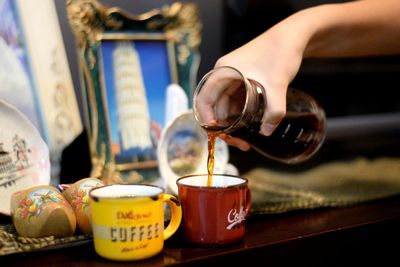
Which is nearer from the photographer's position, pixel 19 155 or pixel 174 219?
pixel 174 219

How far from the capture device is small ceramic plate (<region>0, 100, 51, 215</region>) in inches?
34.2

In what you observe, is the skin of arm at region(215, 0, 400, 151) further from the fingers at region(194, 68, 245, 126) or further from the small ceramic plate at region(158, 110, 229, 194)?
the small ceramic plate at region(158, 110, 229, 194)

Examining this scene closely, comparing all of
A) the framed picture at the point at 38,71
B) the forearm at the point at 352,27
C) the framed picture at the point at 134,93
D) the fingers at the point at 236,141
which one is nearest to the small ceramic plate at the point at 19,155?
the framed picture at the point at 38,71

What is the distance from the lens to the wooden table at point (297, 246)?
69 cm

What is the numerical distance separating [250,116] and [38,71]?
1.40 feet

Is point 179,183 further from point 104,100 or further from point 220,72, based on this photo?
point 104,100

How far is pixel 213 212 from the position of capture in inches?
28.5

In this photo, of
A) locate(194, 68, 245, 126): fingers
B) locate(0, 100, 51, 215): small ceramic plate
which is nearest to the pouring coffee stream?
locate(194, 68, 245, 126): fingers

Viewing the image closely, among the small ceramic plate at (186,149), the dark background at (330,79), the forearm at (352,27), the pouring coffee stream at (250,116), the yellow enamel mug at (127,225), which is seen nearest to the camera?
the yellow enamel mug at (127,225)

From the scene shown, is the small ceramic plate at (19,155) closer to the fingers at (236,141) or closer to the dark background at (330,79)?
the dark background at (330,79)

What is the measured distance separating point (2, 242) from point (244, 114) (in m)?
0.38

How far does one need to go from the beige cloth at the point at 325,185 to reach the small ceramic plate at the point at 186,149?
10 cm

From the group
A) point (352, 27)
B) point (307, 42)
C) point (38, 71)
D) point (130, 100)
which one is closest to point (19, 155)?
point (38, 71)

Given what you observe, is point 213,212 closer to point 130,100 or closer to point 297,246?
point 297,246
